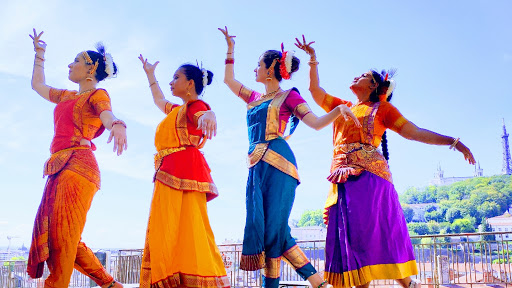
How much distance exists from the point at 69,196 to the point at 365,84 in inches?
87.7

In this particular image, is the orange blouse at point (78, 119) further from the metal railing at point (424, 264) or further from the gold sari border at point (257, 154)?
the metal railing at point (424, 264)

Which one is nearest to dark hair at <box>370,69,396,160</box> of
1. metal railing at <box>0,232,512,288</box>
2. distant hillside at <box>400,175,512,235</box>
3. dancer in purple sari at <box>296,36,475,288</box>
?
dancer in purple sari at <box>296,36,475,288</box>

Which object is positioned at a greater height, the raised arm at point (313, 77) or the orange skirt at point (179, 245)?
the raised arm at point (313, 77)

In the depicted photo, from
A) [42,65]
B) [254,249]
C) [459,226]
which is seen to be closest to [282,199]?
[254,249]

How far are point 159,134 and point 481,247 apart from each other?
6.23 meters

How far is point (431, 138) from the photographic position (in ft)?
10.3

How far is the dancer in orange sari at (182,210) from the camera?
110 inches

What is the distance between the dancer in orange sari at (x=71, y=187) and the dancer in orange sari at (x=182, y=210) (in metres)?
0.44

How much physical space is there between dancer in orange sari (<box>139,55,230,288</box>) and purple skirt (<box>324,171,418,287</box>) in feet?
2.47

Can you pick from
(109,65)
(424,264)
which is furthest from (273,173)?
(424,264)

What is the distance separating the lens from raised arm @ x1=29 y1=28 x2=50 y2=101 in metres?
3.84

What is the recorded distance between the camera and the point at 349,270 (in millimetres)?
2967

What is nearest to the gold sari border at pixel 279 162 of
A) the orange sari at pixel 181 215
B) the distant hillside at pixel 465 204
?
the orange sari at pixel 181 215

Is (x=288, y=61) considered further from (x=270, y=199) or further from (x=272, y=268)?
(x=272, y=268)
